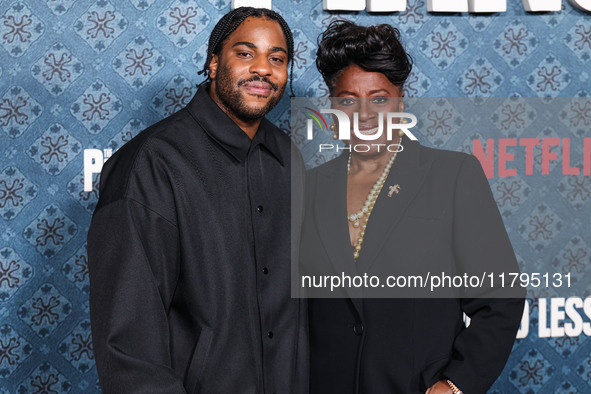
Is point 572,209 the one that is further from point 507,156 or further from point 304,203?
point 304,203

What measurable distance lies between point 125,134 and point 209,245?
0.87 metres

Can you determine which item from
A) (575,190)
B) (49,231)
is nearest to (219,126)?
(49,231)

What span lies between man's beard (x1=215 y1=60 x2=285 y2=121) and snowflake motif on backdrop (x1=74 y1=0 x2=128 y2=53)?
731 mm

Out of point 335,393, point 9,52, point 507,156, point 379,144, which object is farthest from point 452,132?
point 9,52

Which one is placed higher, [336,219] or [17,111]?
[17,111]

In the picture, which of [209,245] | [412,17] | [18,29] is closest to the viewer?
[209,245]

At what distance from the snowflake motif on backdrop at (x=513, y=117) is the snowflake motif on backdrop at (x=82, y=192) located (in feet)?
4.88

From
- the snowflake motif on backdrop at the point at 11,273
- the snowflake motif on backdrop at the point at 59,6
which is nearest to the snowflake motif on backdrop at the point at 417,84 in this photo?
the snowflake motif on backdrop at the point at 59,6

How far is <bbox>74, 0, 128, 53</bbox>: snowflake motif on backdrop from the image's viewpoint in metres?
2.12

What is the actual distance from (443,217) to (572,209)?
42.9 inches

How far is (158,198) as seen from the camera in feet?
4.64

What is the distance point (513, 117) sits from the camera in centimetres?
241

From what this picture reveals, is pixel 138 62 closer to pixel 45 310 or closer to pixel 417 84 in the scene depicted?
pixel 45 310

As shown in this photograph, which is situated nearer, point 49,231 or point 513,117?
point 49,231
